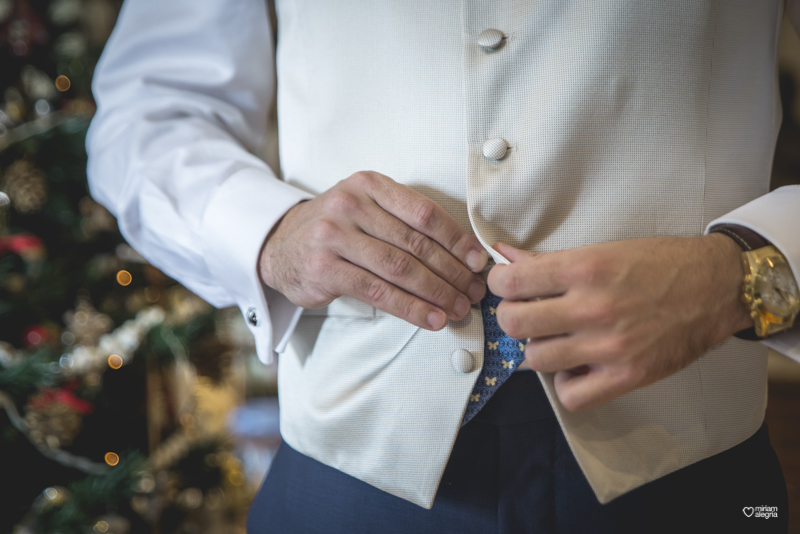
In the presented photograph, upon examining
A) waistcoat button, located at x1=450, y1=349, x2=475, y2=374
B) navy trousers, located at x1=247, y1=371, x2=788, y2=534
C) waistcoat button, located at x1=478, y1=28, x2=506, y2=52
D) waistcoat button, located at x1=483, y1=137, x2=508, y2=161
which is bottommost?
navy trousers, located at x1=247, y1=371, x2=788, y2=534

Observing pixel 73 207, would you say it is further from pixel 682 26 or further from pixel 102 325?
pixel 682 26

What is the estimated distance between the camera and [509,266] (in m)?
0.44

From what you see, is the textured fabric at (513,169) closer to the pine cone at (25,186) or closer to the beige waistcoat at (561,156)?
the beige waistcoat at (561,156)

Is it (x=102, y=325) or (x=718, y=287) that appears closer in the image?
(x=718, y=287)

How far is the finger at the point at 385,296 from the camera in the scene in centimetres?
51

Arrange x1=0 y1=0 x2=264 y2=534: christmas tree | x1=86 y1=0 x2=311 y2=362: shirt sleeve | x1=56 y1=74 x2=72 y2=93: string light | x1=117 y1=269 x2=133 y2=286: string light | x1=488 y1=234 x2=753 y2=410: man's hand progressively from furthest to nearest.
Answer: x1=117 y1=269 x2=133 y2=286: string light → x1=56 y1=74 x2=72 y2=93: string light → x1=0 y1=0 x2=264 y2=534: christmas tree → x1=86 y1=0 x2=311 y2=362: shirt sleeve → x1=488 y1=234 x2=753 y2=410: man's hand

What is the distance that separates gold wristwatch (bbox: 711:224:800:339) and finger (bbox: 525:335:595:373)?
170 mm

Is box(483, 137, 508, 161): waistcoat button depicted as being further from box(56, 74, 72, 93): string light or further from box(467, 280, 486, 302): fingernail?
box(56, 74, 72, 93): string light

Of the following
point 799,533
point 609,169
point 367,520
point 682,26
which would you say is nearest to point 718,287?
point 609,169

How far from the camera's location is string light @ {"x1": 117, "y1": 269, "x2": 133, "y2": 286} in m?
1.59

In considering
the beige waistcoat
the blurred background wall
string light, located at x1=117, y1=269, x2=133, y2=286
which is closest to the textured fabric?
the beige waistcoat

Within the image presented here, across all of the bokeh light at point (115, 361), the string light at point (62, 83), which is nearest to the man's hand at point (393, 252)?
the bokeh light at point (115, 361)

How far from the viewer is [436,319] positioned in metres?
0.51

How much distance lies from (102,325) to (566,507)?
141 centimetres
